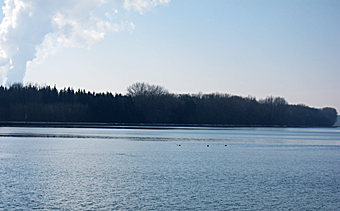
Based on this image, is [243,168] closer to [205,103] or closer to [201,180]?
[201,180]

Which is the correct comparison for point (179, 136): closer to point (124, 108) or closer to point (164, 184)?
point (164, 184)

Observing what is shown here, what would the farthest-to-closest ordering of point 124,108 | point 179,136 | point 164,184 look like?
point 124,108 < point 179,136 < point 164,184

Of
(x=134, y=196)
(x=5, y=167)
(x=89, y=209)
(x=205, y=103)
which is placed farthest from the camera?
(x=205, y=103)

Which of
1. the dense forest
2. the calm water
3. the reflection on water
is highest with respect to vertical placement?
the dense forest

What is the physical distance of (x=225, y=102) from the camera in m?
145

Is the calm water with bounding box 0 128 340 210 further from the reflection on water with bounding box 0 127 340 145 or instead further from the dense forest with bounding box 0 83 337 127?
the dense forest with bounding box 0 83 337 127

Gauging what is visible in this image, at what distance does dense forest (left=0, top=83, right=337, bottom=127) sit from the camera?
385 feet

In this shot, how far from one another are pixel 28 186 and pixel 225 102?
131 metres

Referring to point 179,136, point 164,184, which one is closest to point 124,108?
point 179,136

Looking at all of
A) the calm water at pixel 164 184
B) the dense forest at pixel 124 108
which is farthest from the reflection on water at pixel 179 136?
the dense forest at pixel 124 108

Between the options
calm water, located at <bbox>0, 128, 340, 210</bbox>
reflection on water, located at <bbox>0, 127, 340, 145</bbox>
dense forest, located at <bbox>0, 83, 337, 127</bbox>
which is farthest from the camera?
dense forest, located at <bbox>0, 83, 337, 127</bbox>

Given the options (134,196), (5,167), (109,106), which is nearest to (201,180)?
(134,196)

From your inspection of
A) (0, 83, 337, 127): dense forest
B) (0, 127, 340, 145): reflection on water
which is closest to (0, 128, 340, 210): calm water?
(0, 127, 340, 145): reflection on water

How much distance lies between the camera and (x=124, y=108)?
12112 centimetres
